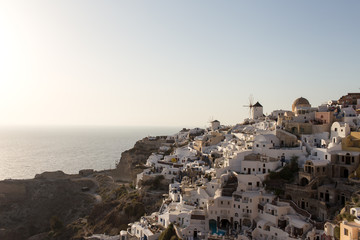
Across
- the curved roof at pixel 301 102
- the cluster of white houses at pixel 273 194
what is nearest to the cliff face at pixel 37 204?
the cluster of white houses at pixel 273 194

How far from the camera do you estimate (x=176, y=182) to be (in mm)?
38812

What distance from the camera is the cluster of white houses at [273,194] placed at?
2511cm

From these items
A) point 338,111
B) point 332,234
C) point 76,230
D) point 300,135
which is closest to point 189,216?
point 332,234

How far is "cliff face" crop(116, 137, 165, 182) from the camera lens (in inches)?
2272

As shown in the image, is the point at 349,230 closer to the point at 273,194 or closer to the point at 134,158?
the point at 273,194

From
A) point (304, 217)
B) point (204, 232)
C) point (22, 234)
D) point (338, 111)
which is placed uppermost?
point (338, 111)

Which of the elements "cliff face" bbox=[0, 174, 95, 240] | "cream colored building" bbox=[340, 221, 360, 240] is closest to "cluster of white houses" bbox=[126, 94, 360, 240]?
"cream colored building" bbox=[340, 221, 360, 240]

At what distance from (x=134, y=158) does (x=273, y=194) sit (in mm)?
35025

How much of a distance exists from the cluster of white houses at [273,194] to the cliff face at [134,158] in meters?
20.1

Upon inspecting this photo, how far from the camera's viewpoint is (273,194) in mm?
28125

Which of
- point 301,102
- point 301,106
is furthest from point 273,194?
point 301,102

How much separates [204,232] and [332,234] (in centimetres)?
1013

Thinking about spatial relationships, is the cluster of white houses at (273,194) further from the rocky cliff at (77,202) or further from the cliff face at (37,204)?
the cliff face at (37,204)

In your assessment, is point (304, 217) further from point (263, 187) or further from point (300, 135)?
point (300, 135)
